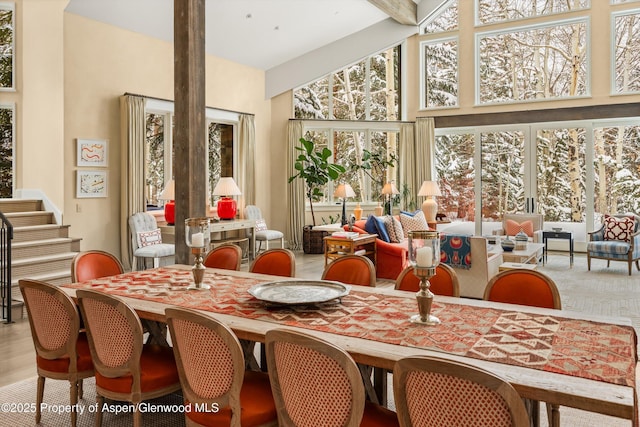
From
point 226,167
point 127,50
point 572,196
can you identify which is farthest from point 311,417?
point 572,196

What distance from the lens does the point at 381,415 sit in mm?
1919

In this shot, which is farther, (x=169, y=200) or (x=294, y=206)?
(x=294, y=206)

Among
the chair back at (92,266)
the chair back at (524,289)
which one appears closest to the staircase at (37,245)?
the chair back at (92,266)

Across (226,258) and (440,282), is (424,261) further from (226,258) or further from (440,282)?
(226,258)

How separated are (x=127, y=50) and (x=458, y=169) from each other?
22.8 ft

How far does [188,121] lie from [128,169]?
8.63 feet

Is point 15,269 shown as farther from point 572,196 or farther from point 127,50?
point 572,196

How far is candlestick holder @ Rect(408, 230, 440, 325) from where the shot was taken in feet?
6.73

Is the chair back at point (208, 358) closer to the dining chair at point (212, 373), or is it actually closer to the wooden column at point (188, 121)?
the dining chair at point (212, 373)

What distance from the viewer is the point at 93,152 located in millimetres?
6785

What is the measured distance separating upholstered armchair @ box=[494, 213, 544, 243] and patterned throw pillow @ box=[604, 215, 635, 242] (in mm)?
981

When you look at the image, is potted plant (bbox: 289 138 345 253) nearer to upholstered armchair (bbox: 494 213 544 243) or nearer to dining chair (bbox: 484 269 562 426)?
upholstered armchair (bbox: 494 213 544 243)

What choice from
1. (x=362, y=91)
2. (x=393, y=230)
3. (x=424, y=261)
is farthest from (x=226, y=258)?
(x=362, y=91)

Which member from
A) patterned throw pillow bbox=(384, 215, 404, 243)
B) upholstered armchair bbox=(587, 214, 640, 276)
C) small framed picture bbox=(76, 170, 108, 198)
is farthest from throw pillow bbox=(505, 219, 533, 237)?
small framed picture bbox=(76, 170, 108, 198)
